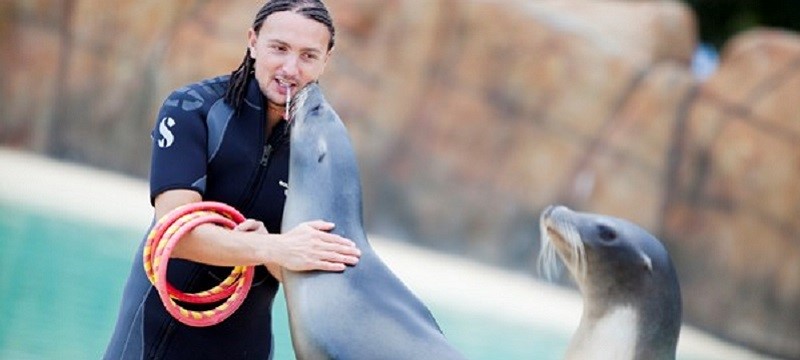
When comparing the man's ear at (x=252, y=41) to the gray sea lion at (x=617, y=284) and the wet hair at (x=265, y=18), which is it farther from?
the gray sea lion at (x=617, y=284)

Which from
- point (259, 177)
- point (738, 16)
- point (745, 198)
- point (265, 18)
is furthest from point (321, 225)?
point (738, 16)

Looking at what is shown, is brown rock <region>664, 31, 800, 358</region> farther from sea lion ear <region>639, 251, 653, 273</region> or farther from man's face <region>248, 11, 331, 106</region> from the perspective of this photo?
man's face <region>248, 11, 331, 106</region>

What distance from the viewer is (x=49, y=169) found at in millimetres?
11539

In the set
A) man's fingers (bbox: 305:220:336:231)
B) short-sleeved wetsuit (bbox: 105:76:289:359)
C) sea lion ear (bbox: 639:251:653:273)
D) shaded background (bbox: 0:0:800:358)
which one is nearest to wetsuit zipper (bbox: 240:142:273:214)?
short-sleeved wetsuit (bbox: 105:76:289:359)

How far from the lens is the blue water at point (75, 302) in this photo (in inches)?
237

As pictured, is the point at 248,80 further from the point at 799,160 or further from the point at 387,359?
the point at 799,160

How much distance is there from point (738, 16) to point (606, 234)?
14015mm

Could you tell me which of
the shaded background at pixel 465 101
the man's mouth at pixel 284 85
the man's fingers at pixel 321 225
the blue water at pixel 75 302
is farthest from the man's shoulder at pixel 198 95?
the shaded background at pixel 465 101

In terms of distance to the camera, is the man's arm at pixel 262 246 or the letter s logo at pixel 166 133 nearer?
the man's arm at pixel 262 246

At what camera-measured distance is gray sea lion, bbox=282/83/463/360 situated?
209cm

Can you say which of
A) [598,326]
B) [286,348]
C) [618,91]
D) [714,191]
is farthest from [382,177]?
[598,326]

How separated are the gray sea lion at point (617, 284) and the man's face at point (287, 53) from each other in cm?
62

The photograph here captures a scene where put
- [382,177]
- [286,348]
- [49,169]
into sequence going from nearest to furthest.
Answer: [286,348] → [49,169] → [382,177]

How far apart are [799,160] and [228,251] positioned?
29.3 ft
